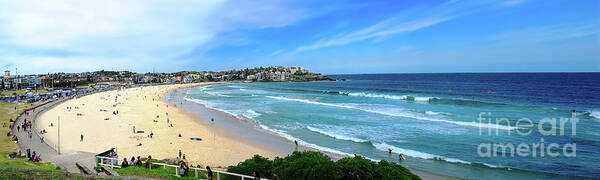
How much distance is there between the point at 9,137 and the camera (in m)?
20.9

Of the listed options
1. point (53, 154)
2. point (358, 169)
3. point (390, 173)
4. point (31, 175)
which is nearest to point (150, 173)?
point (31, 175)

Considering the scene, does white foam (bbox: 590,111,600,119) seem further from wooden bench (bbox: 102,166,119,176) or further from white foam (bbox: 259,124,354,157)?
wooden bench (bbox: 102,166,119,176)

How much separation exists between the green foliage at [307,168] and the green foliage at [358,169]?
228 millimetres

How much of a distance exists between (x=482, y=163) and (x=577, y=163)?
509cm

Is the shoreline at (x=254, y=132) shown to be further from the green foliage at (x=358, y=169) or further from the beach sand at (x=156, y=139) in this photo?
the green foliage at (x=358, y=169)

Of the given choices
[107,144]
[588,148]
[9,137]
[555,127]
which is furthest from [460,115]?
[9,137]

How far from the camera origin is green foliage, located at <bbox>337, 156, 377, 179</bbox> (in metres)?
8.03

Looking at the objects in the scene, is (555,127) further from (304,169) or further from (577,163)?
(304,169)

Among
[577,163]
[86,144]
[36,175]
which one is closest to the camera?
[36,175]

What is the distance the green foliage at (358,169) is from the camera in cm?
803

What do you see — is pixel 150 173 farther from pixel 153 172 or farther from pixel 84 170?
pixel 84 170

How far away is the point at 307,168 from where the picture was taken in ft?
27.6

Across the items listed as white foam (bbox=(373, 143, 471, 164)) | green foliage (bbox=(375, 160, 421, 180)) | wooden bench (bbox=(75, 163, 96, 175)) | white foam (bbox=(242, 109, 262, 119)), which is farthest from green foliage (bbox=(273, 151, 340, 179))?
white foam (bbox=(242, 109, 262, 119))

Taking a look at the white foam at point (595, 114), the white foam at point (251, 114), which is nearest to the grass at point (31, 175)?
the white foam at point (251, 114)
